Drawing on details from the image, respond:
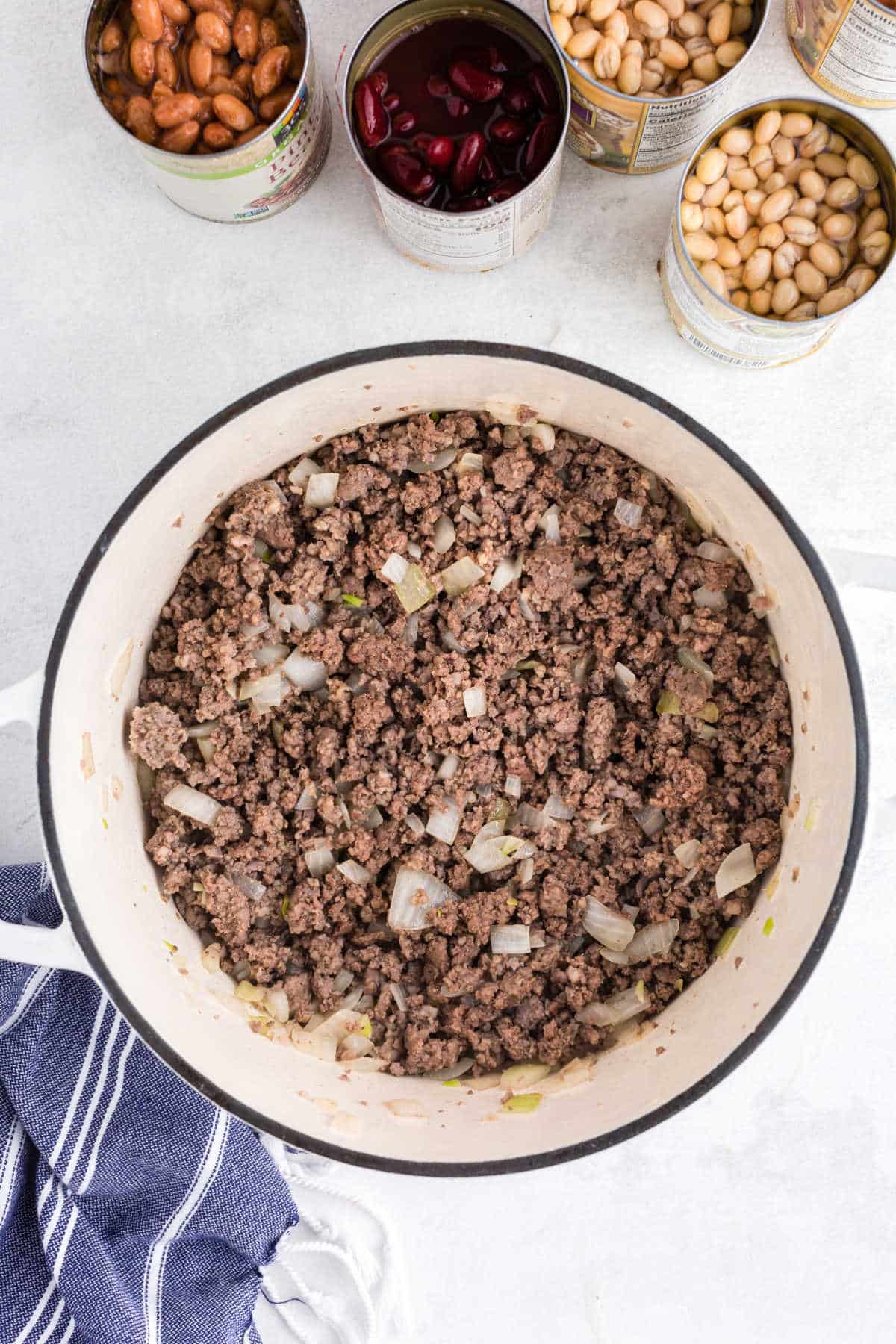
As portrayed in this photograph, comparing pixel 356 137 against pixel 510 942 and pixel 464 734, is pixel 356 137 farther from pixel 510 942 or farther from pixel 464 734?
pixel 510 942

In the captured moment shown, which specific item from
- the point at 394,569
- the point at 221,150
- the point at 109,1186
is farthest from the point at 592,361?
the point at 109,1186

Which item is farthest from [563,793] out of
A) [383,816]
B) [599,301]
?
[599,301]

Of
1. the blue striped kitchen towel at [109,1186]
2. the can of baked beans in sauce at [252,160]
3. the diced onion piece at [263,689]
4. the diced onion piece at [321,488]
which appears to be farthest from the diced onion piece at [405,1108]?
the can of baked beans in sauce at [252,160]

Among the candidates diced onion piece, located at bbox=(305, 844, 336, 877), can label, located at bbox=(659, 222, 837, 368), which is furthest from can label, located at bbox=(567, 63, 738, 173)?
diced onion piece, located at bbox=(305, 844, 336, 877)

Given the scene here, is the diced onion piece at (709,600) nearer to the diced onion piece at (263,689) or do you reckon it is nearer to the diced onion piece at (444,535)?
the diced onion piece at (444,535)

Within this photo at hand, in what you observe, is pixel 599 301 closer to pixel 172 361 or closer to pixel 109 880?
pixel 172 361

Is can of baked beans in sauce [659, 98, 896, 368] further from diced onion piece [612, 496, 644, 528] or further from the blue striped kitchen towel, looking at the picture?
the blue striped kitchen towel

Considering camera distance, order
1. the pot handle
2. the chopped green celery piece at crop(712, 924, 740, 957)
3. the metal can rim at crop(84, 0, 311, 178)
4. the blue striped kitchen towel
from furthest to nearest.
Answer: the blue striped kitchen towel < the chopped green celery piece at crop(712, 924, 740, 957) < the metal can rim at crop(84, 0, 311, 178) < the pot handle
